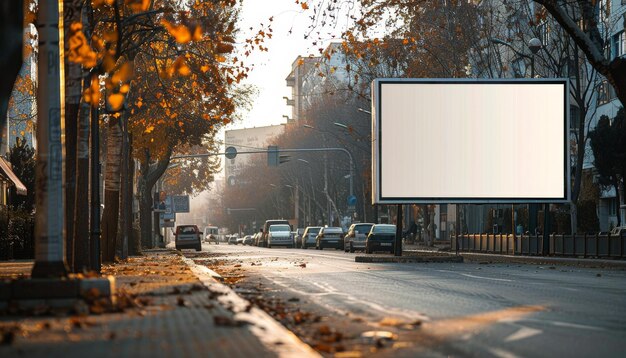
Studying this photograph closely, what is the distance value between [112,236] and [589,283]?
13223 mm

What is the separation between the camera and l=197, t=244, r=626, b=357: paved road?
10227 mm

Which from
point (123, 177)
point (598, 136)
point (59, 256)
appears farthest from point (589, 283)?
point (598, 136)

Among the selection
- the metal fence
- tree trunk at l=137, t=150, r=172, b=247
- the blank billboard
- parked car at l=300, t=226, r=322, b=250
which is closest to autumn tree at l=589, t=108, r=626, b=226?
the metal fence

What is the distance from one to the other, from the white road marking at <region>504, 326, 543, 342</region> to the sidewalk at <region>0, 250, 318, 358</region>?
2060 mm

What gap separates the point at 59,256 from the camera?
1219 centimetres

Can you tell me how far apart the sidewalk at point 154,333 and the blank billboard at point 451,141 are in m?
24.8

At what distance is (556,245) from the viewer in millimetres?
42906

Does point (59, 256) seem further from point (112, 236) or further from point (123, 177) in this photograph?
point (123, 177)

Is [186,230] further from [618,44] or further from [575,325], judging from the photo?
[575,325]

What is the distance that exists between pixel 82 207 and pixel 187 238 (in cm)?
5331

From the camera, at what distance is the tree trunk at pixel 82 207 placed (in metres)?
19.9

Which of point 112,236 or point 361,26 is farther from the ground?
point 361,26

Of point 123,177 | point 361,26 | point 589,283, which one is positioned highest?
point 361,26

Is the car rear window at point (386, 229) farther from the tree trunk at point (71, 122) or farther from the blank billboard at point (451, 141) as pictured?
the tree trunk at point (71, 122)
